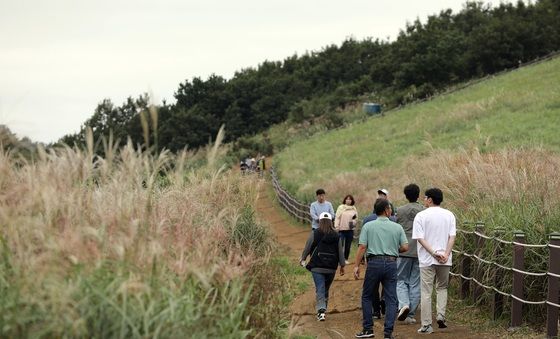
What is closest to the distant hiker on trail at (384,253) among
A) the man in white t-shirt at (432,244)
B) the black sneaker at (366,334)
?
the black sneaker at (366,334)

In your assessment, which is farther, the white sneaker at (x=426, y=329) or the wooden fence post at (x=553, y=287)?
the white sneaker at (x=426, y=329)

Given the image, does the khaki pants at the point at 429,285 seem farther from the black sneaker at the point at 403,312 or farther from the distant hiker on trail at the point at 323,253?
the distant hiker on trail at the point at 323,253

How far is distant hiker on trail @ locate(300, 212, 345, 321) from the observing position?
484 inches

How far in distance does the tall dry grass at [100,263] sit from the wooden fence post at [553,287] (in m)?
3.91

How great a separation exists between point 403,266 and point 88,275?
275 inches

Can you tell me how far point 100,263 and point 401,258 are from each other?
274 inches

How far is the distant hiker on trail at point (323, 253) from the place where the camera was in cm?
1228

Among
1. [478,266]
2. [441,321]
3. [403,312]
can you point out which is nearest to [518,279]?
[441,321]

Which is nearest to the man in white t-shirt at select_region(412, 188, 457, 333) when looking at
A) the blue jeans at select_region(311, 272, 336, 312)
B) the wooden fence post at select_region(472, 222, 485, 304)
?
the wooden fence post at select_region(472, 222, 485, 304)

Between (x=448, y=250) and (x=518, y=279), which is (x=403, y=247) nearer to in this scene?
(x=448, y=250)

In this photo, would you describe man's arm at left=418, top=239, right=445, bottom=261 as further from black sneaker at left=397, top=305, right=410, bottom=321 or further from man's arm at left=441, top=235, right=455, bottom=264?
black sneaker at left=397, top=305, right=410, bottom=321

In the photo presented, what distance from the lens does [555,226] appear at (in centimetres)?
1112

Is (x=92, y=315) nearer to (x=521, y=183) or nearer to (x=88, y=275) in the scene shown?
(x=88, y=275)

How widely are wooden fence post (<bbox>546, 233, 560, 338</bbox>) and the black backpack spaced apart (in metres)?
3.26
